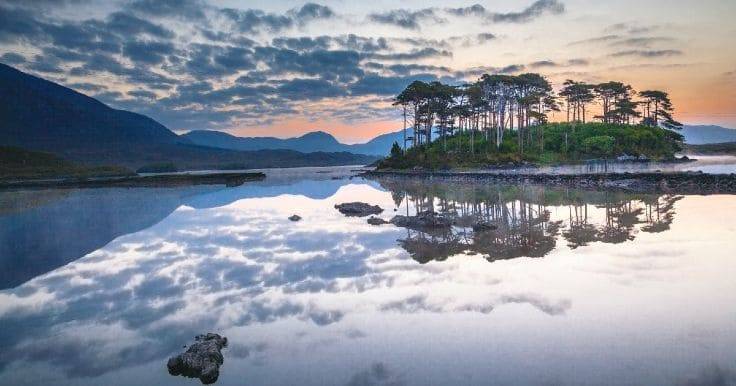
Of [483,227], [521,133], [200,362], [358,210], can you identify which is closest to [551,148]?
[521,133]

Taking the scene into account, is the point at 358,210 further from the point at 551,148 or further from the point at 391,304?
the point at 551,148

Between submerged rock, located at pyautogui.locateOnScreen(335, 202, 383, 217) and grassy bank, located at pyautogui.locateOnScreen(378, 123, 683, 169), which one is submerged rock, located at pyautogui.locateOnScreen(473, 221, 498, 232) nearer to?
submerged rock, located at pyautogui.locateOnScreen(335, 202, 383, 217)

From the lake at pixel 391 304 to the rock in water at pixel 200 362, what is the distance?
0.72ft

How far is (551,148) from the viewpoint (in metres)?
83.8

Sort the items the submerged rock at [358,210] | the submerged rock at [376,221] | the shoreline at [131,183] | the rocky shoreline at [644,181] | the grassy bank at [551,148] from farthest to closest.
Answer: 1. the grassy bank at [551,148]
2. the shoreline at [131,183]
3. the rocky shoreline at [644,181]
4. the submerged rock at [358,210]
5. the submerged rock at [376,221]

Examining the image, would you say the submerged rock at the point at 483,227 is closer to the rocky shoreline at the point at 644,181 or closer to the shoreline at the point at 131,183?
the rocky shoreline at the point at 644,181

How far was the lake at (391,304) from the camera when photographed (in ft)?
22.8

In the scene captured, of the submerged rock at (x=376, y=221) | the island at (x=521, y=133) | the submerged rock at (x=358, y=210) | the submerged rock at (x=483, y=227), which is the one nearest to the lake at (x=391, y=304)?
the submerged rock at (x=483, y=227)

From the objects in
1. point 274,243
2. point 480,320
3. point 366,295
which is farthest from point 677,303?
point 274,243

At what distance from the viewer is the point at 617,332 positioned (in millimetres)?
7902

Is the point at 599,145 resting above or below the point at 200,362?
above

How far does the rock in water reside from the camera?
6.88 metres

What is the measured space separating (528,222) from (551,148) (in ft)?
227

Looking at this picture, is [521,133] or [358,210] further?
[521,133]
